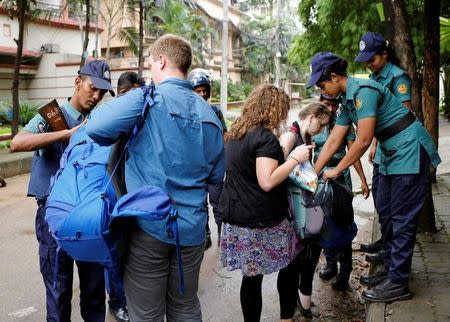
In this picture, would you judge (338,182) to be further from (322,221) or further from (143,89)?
(143,89)

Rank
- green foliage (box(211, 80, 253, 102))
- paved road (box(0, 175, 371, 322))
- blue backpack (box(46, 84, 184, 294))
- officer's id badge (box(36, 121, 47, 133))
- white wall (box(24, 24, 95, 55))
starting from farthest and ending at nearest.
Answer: green foliage (box(211, 80, 253, 102)) → white wall (box(24, 24, 95, 55)) → paved road (box(0, 175, 371, 322)) → officer's id badge (box(36, 121, 47, 133)) → blue backpack (box(46, 84, 184, 294))

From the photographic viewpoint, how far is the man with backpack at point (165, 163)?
2094 millimetres

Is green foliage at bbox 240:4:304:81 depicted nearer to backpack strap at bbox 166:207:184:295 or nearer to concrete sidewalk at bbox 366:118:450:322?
concrete sidewalk at bbox 366:118:450:322

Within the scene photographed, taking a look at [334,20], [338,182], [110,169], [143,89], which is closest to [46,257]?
[110,169]

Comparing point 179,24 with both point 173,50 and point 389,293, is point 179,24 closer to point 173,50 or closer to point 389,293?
point 389,293

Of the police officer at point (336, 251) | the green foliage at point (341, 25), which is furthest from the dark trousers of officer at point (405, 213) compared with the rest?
the green foliage at point (341, 25)

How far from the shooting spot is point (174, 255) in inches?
90.4

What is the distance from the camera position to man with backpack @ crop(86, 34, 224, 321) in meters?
2.09

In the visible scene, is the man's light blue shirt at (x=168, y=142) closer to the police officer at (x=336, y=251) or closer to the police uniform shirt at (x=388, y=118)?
the police uniform shirt at (x=388, y=118)

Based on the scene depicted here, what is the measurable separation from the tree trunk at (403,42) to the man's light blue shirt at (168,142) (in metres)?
3.11

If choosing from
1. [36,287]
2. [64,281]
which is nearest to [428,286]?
[64,281]

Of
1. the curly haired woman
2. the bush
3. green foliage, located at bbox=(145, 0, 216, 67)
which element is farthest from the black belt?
green foliage, located at bbox=(145, 0, 216, 67)

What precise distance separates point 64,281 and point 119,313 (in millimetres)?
891

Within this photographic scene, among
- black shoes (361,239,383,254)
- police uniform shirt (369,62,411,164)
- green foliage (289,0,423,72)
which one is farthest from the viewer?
green foliage (289,0,423,72)
